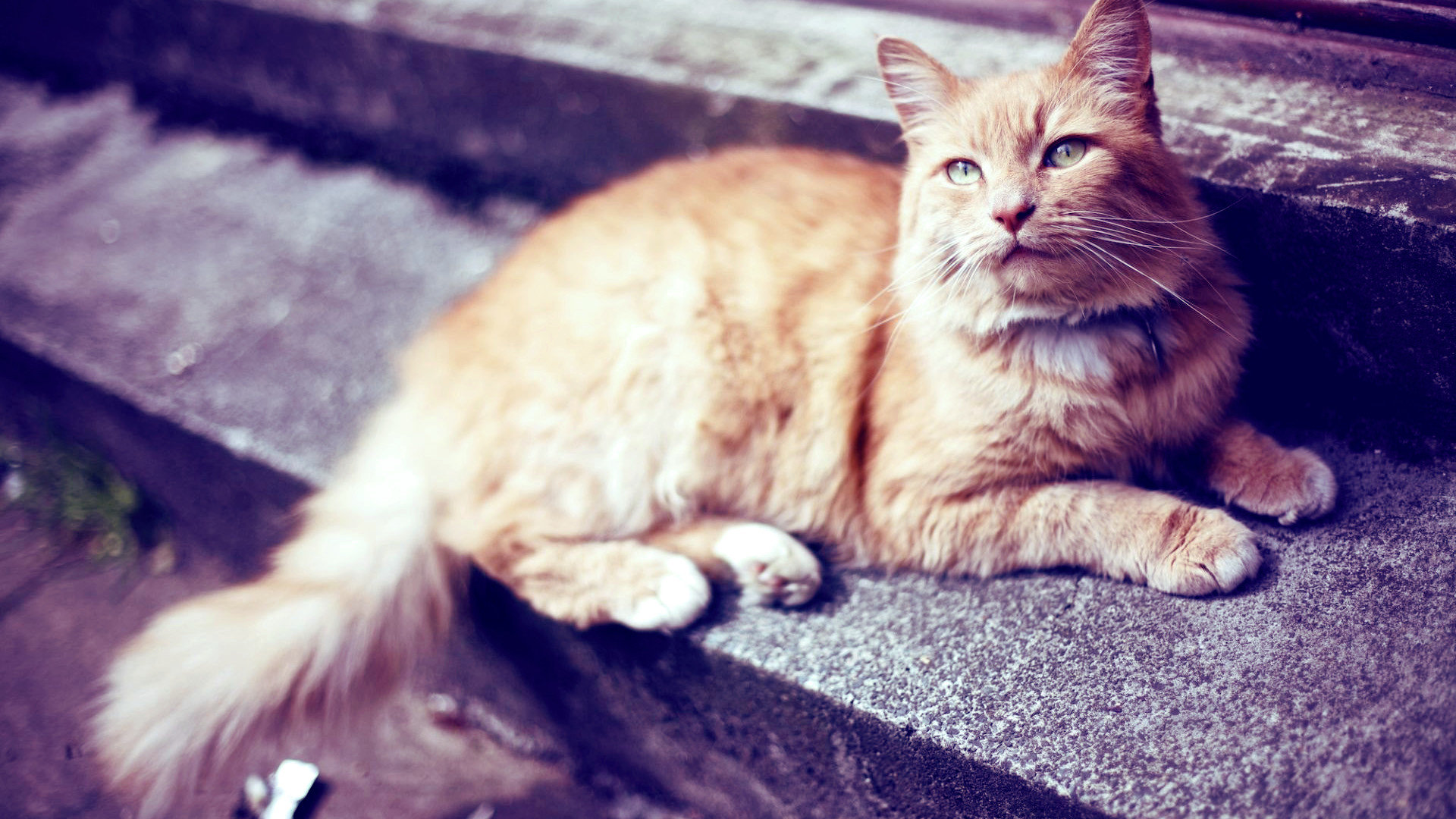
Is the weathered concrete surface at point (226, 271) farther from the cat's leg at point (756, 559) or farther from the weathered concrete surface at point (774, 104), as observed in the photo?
the cat's leg at point (756, 559)

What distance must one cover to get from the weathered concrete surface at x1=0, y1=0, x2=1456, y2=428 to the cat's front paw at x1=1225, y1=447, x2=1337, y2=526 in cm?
25

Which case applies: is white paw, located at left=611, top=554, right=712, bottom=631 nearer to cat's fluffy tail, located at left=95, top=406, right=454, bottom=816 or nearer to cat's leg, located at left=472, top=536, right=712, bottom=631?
cat's leg, located at left=472, top=536, right=712, bottom=631

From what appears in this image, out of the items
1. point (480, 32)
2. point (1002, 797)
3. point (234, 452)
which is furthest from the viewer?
point (480, 32)

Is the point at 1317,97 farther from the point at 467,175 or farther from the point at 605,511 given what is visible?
the point at 467,175

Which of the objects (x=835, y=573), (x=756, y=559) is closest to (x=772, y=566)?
(x=756, y=559)

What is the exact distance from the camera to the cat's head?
4.82 ft

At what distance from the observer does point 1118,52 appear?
5.00ft

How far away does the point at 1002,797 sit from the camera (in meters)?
1.49

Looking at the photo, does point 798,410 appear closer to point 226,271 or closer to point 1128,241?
point 1128,241

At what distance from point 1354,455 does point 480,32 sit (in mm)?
2643

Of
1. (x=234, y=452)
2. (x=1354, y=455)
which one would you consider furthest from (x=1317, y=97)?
(x=234, y=452)

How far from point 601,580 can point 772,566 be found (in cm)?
36

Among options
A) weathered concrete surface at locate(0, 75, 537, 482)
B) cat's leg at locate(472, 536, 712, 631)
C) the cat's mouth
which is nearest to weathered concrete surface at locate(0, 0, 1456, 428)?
weathered concrete surface at locate(0, 75, 537, 482)

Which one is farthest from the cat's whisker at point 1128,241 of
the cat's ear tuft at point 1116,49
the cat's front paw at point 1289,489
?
the cat's front paw at point 1289,489
